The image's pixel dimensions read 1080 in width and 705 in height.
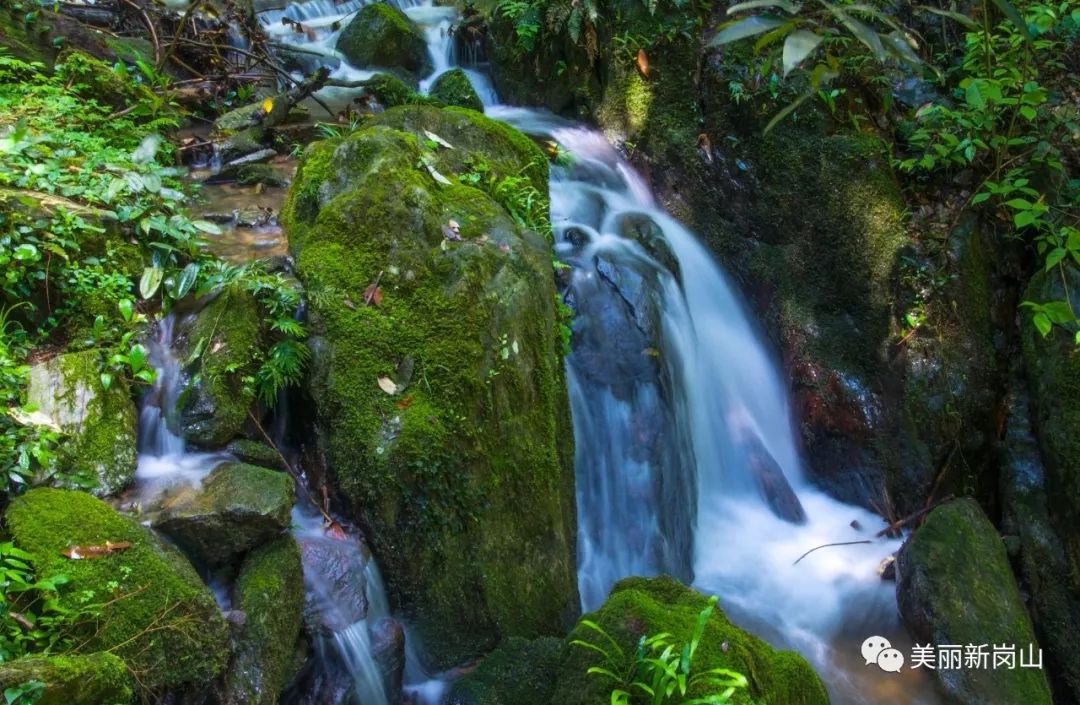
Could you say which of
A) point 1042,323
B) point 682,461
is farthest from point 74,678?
point 1042,323

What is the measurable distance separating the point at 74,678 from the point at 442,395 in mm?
2041

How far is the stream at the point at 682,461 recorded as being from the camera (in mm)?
4652

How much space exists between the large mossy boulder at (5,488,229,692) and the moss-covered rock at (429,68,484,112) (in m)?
6.33

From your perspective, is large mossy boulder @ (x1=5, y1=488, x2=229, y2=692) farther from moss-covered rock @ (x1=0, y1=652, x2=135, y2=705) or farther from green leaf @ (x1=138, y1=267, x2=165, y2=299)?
green leaf @ (x1=138, y1=267, x2=165, y2=299)

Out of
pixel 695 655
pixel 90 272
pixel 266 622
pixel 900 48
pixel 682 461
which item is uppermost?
pixel 900 48

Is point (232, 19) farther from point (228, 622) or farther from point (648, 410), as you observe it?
point (228, 622)

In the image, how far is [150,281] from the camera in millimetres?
3971

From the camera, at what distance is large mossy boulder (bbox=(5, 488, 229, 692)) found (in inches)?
103

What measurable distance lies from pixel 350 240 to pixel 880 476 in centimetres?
481

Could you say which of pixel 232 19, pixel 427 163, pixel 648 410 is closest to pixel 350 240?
pixel 427 163

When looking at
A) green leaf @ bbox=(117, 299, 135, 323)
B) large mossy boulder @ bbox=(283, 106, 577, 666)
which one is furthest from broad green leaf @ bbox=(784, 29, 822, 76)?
green leaf @ bbox=(117, 299, 135, 323)

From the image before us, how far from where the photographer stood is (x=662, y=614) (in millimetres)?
3008

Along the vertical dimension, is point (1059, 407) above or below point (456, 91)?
below

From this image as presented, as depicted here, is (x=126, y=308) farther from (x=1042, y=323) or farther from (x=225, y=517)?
(x=1042, y=323)
